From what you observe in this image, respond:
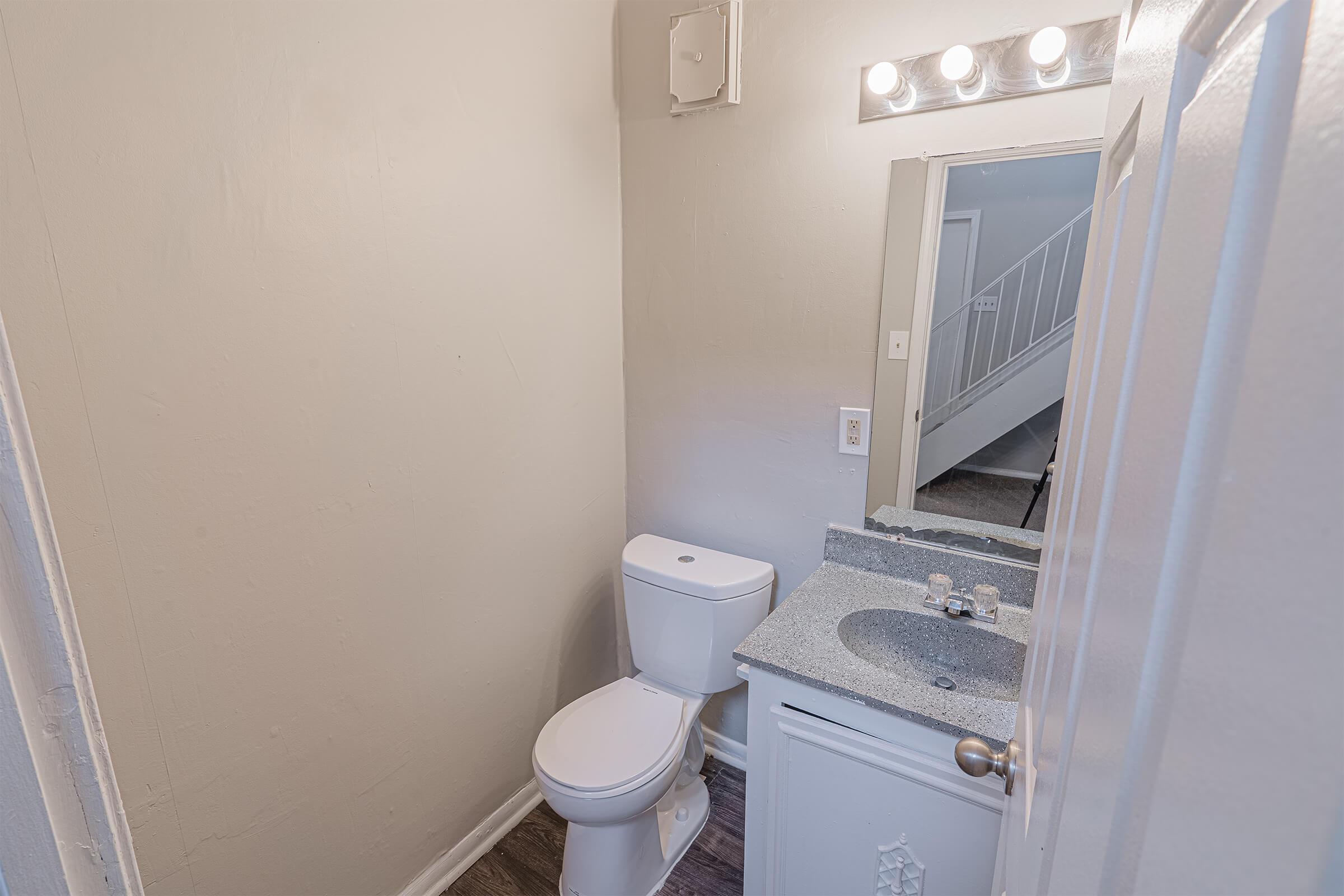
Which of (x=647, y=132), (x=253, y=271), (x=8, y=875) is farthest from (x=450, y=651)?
(x=647, y=132)

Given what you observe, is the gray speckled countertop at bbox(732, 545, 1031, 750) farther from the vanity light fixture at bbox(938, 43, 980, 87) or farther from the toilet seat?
the vanity light fixture at bbox(938, 43, 980, 87)

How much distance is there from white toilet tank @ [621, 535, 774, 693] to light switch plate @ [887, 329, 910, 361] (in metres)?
0.68

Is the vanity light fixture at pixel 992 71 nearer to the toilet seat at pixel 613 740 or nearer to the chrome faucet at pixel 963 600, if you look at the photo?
the chrome faucet at pixel 963 600

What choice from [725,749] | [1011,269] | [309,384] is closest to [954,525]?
→ [1011,269]

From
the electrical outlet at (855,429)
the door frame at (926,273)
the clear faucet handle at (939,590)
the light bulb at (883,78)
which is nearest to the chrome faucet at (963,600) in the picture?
the clear faucet handle at (939,590)

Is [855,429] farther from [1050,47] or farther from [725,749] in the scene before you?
[725,749]

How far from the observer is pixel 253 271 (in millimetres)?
1135

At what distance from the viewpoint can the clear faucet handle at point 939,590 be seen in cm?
147

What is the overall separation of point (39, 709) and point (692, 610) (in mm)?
1462

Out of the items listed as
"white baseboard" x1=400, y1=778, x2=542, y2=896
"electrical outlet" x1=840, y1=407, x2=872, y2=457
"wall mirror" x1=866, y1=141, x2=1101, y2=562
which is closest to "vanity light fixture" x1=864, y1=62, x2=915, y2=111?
"wall mirror" x1=866, y1=141, x2=1101, y2=562

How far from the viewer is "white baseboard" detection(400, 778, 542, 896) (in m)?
1.63

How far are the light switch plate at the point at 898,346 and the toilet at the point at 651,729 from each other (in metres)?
0.68

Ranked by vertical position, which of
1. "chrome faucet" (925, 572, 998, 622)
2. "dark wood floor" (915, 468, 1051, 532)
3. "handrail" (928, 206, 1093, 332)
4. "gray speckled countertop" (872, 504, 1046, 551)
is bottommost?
"chrome faucet" (925, 572, 998, 622)

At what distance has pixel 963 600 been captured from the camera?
149 cm
